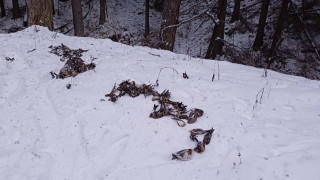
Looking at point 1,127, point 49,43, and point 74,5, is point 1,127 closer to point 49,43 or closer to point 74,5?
point 49,43

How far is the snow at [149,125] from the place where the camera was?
2984mm

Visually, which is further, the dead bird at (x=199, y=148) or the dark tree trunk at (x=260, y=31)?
the dark tree trunk at (x=260, y=31)

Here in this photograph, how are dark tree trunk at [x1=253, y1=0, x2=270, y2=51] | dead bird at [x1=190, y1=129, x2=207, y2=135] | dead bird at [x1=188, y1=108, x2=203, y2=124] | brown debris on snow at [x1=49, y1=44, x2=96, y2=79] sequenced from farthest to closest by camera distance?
dark tree trunk at [x1=253, y1=0, x2=270, y2=51] → brown debris on snow at [x1=49, y1=44, x2=96, y2=79] → dead bird at [x1=188, y1=108, x2=203, y2=124] → dead bird at [x1=190, y1=129, x2=207, y2=135]

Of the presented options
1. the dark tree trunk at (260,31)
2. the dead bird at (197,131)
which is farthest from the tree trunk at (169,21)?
the dark tree trunk at (260,31)

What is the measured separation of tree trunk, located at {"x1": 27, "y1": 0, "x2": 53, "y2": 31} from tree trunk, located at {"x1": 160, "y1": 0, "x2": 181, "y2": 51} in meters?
3.48

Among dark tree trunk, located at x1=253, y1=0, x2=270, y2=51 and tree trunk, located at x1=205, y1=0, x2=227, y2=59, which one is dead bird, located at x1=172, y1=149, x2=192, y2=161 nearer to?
tree trunk, located at x1=205, y1=0, x2=227, y2=59

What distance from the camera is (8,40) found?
6.79 metres

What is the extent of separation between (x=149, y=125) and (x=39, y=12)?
6.40 meters

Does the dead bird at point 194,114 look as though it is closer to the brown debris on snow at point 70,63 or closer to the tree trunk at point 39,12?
the brown debris on snow at point 70,63

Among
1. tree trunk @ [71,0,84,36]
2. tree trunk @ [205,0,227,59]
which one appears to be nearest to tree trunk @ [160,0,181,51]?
tree trunk @ [205,0,227,59]

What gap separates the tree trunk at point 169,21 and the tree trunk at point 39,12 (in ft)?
11.4

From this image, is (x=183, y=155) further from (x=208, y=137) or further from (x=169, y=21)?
(x=169, y=21)

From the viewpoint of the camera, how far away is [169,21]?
867cm

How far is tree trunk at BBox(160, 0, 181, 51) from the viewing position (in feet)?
28.0
